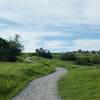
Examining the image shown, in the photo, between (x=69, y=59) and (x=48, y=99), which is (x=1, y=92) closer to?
(x=48, y=99)

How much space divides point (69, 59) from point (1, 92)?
104898mm

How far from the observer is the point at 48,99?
29031 millimetres

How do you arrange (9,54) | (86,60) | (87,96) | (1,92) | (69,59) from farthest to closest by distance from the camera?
(69,59) → (86,60) → (9,54) → (1,92) → (87,96)

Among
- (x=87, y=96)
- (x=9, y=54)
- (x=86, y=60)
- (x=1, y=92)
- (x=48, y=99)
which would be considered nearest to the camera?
(x=48, y=99)

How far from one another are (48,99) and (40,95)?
3059 mm

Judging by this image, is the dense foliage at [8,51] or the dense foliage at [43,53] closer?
the dense foliage at [8,51]

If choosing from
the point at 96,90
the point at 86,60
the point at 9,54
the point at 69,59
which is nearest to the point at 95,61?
the point at 86,60

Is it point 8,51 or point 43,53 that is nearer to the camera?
point 8,51

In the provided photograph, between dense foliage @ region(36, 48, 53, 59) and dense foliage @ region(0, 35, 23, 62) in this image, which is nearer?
dense foliage @ region(0, 35, 23, 62)

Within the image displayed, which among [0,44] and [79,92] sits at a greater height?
[0,44]

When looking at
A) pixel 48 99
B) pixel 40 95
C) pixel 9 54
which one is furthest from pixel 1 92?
pixel 9 54

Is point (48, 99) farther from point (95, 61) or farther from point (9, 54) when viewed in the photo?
point (95, 61)

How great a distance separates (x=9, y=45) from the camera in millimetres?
126188

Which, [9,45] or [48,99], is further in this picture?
[9,45]
